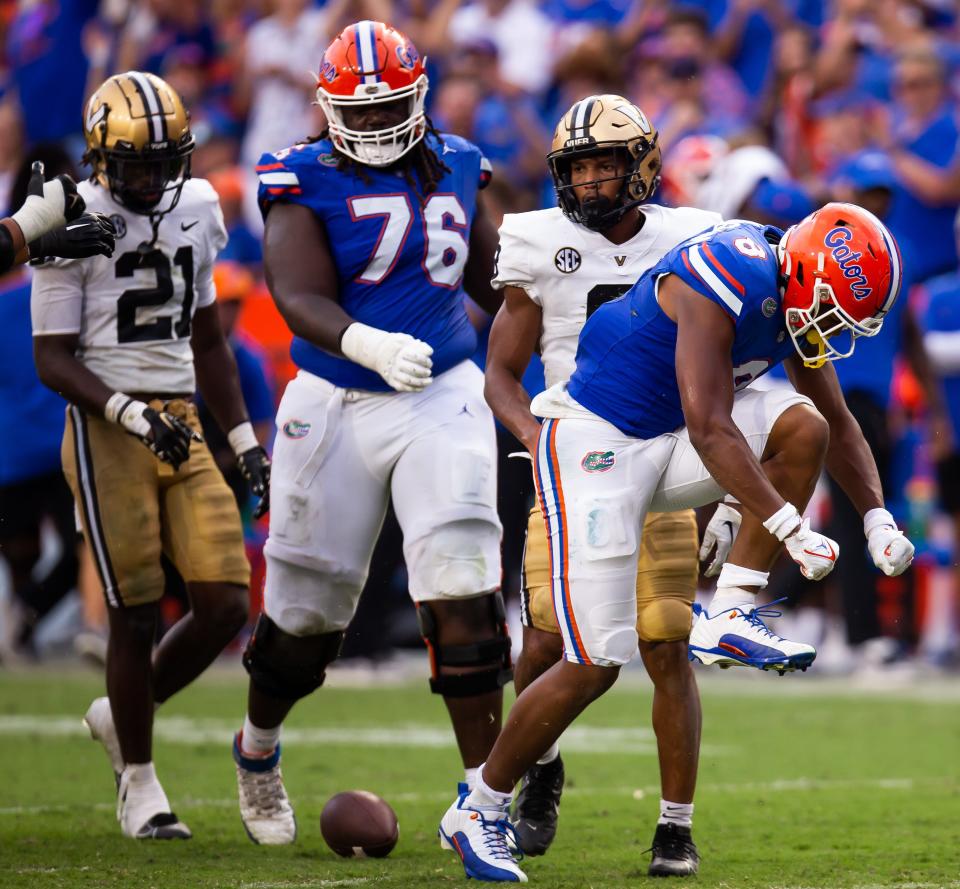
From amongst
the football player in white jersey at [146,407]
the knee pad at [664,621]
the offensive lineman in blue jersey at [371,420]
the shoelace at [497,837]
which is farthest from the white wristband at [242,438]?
the shoelace at [497,837]

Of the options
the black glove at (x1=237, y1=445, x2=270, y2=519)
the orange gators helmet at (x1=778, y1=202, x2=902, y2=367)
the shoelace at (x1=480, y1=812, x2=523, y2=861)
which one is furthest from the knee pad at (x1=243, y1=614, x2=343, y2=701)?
the orange gators helmet at (x1=778, y1=202, x2=902, y2=367)

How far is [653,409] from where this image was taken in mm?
4547

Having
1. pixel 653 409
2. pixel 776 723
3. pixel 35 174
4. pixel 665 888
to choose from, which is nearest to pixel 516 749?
pixel 665 888

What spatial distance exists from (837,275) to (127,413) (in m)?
2.06

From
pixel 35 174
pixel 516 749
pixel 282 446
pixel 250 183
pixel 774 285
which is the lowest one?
pixel 516 749

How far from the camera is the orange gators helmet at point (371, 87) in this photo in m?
5.24

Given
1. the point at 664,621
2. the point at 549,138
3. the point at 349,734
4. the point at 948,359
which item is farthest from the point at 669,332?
the point at 549,138

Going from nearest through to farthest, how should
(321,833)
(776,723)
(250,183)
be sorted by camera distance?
(321,833) < (776,723) < (250,183)

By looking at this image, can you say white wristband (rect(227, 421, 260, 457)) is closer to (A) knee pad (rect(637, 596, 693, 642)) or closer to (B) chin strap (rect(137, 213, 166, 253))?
(B) chin strap (rect(137, 213, 166, 253))

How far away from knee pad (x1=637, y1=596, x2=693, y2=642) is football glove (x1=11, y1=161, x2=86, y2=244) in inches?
72.0

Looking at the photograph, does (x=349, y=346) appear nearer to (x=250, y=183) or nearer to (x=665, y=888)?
(x=665, y=888)

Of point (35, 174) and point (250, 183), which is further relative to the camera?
point (250, 183)

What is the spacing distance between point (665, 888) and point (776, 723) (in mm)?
3695

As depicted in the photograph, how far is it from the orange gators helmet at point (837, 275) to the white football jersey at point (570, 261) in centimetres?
64
